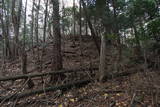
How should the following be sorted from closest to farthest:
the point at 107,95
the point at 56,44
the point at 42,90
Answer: the point at 107,95
the point at 42,90
the point at 56,44

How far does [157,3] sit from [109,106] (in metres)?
6.42

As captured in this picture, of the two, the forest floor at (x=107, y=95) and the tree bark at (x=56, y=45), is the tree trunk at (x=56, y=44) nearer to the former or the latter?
the tree bark at (x=56, y=45)

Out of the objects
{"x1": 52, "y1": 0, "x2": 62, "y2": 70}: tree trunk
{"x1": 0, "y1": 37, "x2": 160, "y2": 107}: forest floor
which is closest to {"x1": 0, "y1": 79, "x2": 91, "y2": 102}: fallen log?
{"x1": 0, "y1": 37, "x2": 160, "y2": 107}: forest floor

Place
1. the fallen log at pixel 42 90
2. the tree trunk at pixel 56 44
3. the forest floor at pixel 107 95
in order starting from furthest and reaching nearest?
the tree trunk at pixel 56 44, the fallen log at pixel 42 90, the forest floor at pixel 107 95

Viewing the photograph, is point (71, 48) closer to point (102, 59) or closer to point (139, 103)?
point (102, 59)

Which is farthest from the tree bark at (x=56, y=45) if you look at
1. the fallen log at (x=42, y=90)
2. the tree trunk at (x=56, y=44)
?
the fallen log at (x=42, y=90)

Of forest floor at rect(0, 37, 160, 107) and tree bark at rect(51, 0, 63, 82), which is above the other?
tree bark at rect(51, 0, 63, 82)

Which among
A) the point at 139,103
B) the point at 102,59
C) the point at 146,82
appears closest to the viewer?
the point at 139,103

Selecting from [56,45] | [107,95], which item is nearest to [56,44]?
[56,45]

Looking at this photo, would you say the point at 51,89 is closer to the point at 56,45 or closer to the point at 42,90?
the point at 42,90

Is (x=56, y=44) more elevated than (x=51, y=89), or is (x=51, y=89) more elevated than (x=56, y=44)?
(x=56, y=44)

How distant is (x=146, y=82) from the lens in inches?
199

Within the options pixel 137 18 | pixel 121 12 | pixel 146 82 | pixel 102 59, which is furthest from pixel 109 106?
pixel 121 12

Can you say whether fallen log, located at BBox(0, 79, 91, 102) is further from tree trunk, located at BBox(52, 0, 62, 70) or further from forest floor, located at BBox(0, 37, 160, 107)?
tree trunk, located at BBox(52, 0, 62, 70)
